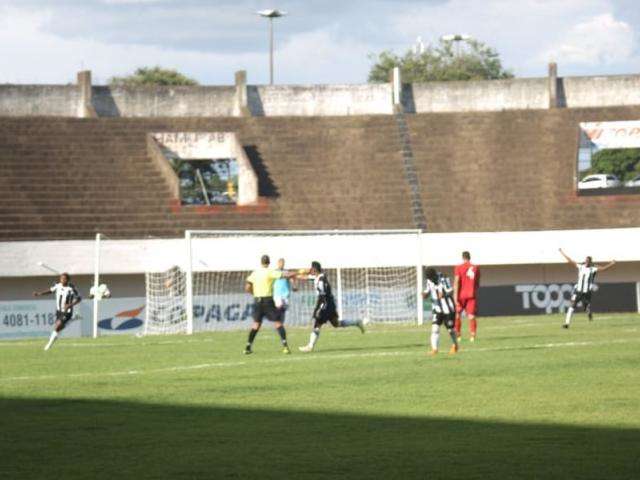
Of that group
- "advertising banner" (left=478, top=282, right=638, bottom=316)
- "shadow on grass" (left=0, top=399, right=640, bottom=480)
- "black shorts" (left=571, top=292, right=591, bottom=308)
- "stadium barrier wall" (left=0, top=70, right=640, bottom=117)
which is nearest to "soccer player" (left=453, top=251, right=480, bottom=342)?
"black shorts" (left=571, top=292, right=591, bottom=308)

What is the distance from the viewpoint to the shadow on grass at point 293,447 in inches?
439

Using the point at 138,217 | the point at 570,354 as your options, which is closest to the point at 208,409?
the point at 570,354

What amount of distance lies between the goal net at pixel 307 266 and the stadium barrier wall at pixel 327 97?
12667 mm

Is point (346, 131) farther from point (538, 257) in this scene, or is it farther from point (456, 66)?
point (456, 66)

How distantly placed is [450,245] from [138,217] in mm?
12118

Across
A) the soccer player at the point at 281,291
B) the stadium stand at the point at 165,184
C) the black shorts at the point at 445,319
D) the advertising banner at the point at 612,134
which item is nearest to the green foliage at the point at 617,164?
the advertising banner at the point at 612,134

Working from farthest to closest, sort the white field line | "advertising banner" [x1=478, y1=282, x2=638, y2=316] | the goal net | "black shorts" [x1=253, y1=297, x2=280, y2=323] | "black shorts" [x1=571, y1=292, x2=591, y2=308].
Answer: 1. "advertising banner" [x1=478, y1=282, x2=638, y2=316]
2. the goal net
3. "black shorts" [x1=571, y1=292, x2=591, y2=308]
4. "black shorts" [x1=253, y1=297, x2=280, y2=323]
5. the white field line

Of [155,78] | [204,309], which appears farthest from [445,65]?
[204,309]

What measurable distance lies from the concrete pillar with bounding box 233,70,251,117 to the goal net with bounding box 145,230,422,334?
1238 cm

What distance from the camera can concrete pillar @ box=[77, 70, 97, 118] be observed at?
60.7 m

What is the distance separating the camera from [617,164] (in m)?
71.8

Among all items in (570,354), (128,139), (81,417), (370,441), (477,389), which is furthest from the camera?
(128,139)

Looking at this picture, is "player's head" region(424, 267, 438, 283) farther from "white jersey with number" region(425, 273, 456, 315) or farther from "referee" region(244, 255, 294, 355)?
"referee" region(244, 255, 294, 355)

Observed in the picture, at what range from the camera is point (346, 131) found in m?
60.2
